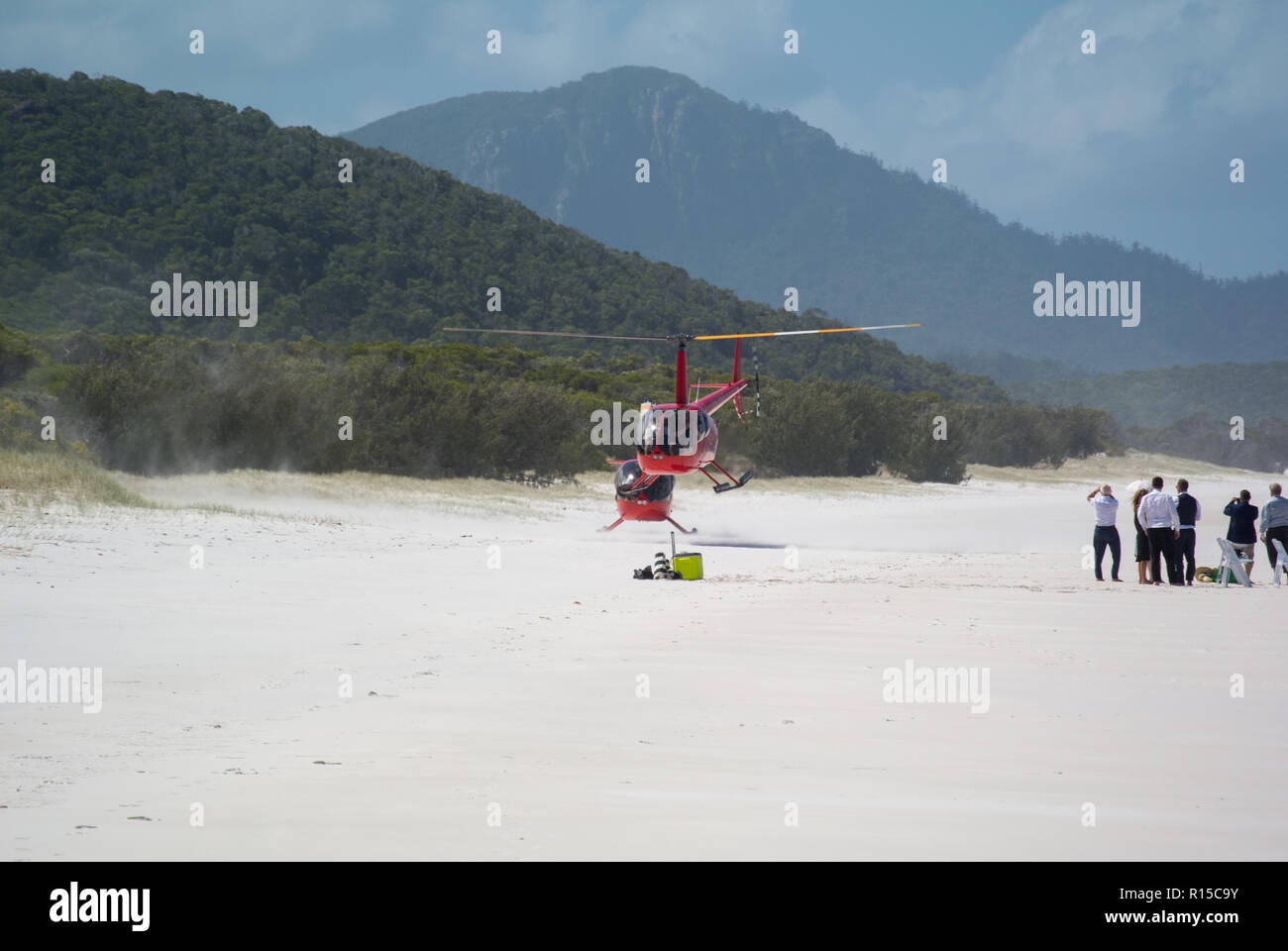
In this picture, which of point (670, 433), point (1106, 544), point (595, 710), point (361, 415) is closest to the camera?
point (595, 710)

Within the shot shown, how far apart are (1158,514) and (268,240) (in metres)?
60.1

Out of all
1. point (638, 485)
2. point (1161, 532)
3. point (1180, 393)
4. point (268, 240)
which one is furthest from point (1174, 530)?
point (1180, 393)

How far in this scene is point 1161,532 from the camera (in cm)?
1630

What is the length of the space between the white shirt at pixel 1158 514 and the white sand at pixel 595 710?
1.30 meters

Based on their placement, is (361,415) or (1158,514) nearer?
(1158,514)

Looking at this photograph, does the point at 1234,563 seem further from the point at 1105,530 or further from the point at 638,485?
the point at 638,485

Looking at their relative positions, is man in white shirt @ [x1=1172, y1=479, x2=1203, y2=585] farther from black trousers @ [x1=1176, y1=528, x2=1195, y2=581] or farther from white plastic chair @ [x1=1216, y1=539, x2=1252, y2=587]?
white plastic chair @ [x1=1216, y1=539, x2=1252, y2=587]

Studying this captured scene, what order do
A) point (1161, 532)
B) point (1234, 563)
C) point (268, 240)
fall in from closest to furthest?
point (1234, 563)
point (1161, 532)
point (268, 240)

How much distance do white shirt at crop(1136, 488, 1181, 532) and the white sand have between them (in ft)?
4.26

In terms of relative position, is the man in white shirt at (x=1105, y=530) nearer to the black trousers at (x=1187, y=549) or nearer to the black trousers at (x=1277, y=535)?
the black trousers at (x=1187, y=549)

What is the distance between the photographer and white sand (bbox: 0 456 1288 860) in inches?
178

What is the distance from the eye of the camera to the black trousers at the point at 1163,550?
53.4 feet

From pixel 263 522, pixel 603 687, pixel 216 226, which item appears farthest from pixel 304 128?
pixel 603 687

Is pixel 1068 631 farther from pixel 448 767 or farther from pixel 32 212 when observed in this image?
pixel 32 212
